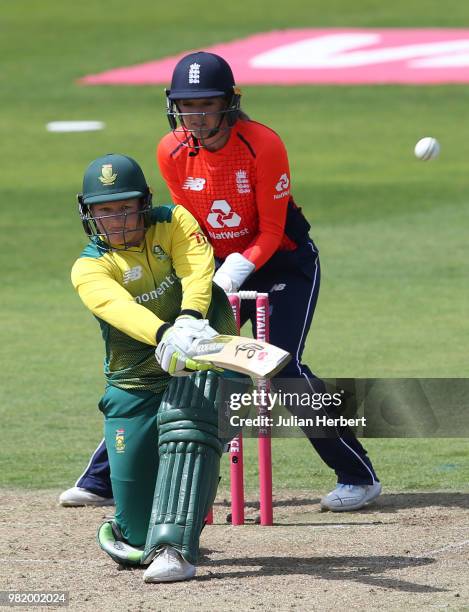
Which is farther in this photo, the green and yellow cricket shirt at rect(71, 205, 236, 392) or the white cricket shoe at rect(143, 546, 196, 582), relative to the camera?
the green and yellow cricket shirt at rect(71, 205, 236, 392)

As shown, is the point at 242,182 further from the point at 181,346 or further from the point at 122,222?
the point at 181,346

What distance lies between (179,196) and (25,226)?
30.8ft

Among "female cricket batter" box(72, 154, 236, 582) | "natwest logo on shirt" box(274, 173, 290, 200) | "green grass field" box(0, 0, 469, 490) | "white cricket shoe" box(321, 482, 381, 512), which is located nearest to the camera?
"female cricket batter" box(72, 154, 236, 582)

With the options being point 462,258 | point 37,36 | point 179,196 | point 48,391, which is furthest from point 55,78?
point 179,196

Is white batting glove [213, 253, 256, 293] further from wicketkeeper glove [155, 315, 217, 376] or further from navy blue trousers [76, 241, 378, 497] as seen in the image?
wicketkeeper glove [155, 315, 217, 376]

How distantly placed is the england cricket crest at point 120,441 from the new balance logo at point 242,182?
5.22ft

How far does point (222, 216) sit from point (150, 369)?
1.31 metres

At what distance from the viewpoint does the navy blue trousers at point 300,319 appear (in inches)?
270

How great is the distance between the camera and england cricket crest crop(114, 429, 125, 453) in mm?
5770

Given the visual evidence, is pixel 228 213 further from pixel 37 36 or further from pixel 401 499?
pixel 37 36

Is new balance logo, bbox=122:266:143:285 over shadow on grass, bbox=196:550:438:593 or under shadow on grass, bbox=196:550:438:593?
over

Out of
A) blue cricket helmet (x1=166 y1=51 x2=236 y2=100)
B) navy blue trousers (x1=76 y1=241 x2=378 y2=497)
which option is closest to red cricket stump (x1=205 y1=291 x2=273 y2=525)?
navy blue trousers (x1=76 y1=241 x2=378 y2=497)

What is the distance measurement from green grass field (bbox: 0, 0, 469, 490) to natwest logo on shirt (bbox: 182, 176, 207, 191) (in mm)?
1779

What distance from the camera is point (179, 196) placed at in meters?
7.01
